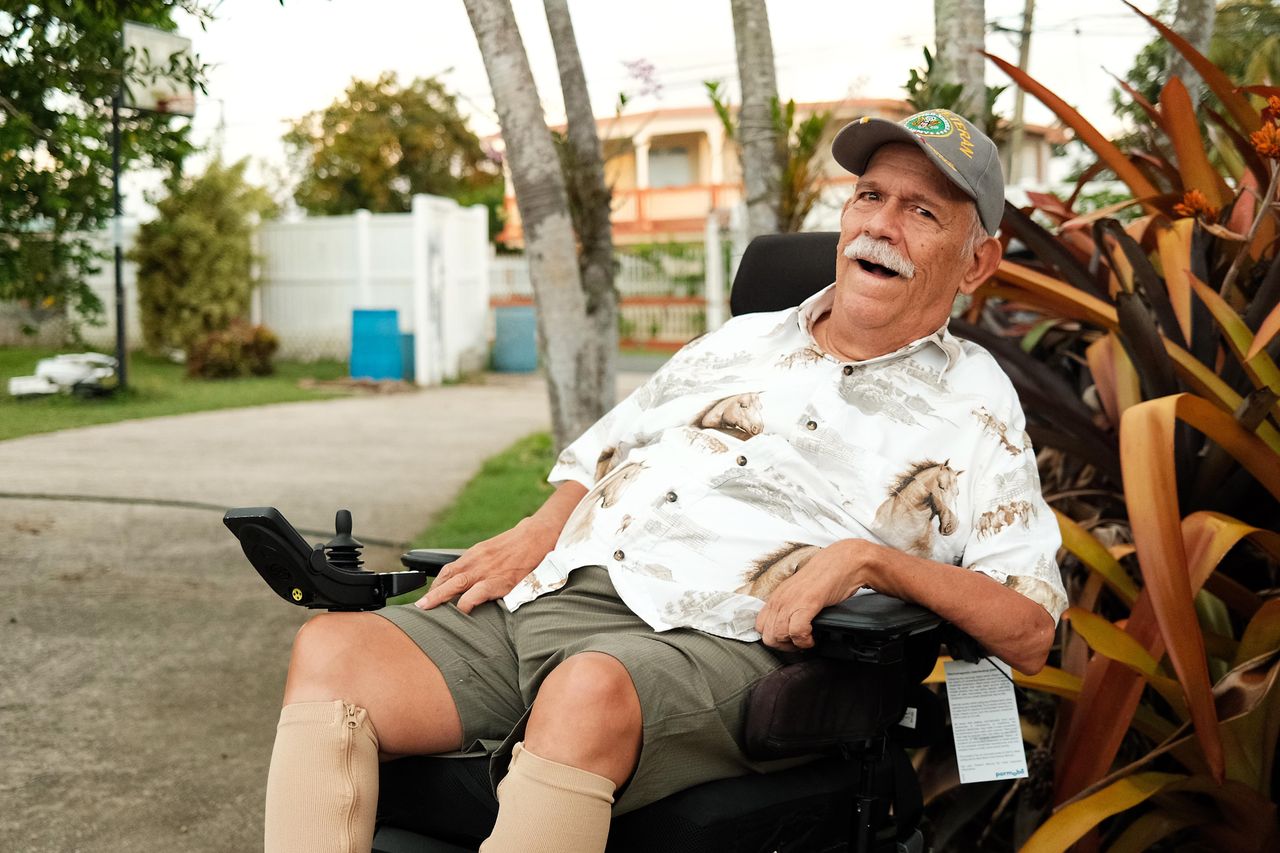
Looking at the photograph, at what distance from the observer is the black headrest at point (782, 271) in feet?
8.73

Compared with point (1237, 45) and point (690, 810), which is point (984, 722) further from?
point (1237, 45)

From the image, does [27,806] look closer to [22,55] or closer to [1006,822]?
[1006,822]

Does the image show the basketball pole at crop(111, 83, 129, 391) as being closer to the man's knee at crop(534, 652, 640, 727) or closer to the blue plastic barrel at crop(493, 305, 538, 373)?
the blue plastic barrel at crop(493, 305, 538, 373)

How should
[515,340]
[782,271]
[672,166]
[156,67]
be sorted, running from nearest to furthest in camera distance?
[782,271] < [156,67] < [515,340] < [672,166]

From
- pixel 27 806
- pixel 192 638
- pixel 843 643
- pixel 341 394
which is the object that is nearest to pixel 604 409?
pixel 192 638

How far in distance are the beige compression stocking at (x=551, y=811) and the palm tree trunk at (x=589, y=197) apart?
10.4 feet

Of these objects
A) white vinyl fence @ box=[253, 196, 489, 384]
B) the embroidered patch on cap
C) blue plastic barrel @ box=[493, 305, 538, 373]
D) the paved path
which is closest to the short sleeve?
the embroidered patch on cap

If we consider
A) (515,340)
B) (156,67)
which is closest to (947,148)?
(156,67)

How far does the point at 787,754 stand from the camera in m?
1.92

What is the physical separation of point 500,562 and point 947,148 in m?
1.08

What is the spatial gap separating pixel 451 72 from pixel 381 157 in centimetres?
1777

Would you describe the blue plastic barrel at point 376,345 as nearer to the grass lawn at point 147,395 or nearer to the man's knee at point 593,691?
the grass lawn at point 147,395

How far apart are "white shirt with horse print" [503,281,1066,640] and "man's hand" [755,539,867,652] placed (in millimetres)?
115

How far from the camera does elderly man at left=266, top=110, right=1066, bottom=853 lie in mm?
1883
